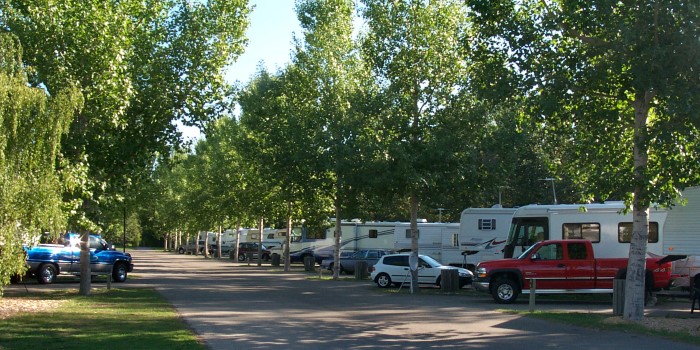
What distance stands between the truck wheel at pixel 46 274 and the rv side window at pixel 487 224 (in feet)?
61.5

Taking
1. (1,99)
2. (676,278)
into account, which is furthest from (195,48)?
(676,278)

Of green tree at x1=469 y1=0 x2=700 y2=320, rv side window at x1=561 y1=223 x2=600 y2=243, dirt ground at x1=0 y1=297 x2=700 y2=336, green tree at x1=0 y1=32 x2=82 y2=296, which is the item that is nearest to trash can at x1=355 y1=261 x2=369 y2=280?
rv side window at x1=561 y1=223 x2=600 y2=243

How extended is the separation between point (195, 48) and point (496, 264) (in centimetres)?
1224

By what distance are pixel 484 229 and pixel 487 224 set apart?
10.6 inches

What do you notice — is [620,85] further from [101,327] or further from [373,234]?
[373,234]

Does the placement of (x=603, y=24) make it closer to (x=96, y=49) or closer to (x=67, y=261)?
(x=96, y=49)

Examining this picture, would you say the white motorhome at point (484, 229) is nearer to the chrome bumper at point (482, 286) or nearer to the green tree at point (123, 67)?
the chrome bumper at point (482, 286)

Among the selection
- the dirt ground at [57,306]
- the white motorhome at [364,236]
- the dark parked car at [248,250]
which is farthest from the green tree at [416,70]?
the dark parked car at [248,250]

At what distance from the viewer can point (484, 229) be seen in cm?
3522

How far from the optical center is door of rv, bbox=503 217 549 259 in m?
28.7

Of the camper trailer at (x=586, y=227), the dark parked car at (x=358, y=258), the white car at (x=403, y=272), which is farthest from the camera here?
the dark parked car at (x=358, y=258)

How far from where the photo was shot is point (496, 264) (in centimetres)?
2402

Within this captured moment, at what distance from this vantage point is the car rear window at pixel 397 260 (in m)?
32.1

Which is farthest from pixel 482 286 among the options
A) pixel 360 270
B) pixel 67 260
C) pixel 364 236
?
pixel 364 236
